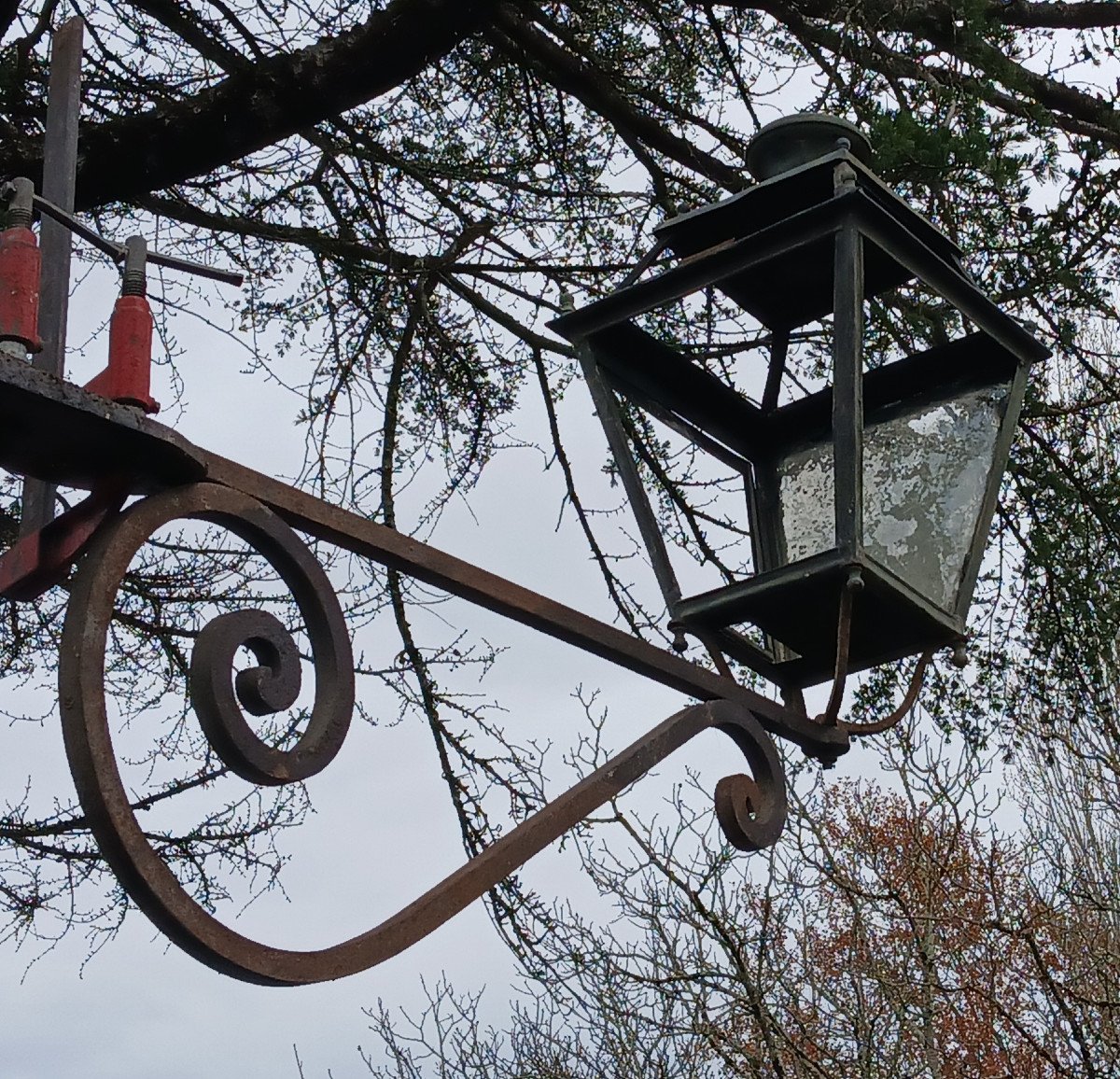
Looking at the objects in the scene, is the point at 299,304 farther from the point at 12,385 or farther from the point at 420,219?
the point at 12,385

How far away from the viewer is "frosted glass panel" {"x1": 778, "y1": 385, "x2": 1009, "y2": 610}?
2.23 meters

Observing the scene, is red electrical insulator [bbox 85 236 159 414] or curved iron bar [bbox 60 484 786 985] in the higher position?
red electrical insulator [bbox 85 236 159 414]

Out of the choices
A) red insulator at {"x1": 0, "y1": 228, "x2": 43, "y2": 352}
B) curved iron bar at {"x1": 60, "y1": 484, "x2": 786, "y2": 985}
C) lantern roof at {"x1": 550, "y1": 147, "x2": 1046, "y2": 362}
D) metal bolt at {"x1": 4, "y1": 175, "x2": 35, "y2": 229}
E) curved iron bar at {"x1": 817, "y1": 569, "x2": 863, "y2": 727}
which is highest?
lantern roof at {"x1": 550, "y1": 147, "x2": 1046, "y2": 362}

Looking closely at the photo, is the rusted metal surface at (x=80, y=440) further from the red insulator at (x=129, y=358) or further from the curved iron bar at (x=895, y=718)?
the curved iron bar at (x=895, y=718)

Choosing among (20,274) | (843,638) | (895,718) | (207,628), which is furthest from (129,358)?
(895,718)

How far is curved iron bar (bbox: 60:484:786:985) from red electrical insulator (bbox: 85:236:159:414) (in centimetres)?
10

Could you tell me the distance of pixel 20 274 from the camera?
58.6 inches

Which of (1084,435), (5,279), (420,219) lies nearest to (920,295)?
(1084,435)

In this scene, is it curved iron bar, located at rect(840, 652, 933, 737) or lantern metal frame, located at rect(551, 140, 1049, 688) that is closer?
lantern metal frame, located at rect(551, 140, 1049, 688)

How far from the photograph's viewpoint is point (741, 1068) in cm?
793

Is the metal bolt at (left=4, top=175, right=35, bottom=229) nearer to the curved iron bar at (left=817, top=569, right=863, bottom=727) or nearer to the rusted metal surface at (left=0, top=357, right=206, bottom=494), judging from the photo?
the rusted metal surface at (left=0, top=357, right=206, bottom=494)

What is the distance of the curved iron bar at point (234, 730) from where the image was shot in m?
1.38

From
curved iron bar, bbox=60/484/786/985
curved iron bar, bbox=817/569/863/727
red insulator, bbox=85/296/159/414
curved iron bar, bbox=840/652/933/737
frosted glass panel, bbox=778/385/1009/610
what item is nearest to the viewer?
curved iron bar, bbox=60/484/786/985

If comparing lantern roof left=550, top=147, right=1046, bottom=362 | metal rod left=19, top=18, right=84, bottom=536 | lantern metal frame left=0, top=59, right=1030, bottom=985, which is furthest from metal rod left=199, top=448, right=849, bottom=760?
lantern roof left=550, top=147, right=1046, bottom=362
